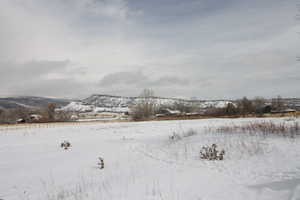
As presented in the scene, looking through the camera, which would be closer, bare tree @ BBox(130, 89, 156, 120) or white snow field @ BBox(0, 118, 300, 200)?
white snow field @ BBox(0, 118, 300, 200)

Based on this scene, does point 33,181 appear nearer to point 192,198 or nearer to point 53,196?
point 53,196

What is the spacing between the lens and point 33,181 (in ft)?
18.2

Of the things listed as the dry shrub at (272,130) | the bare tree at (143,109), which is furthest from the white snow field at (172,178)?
the bare tree at (143,109)

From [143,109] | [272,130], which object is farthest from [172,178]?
[143,109]

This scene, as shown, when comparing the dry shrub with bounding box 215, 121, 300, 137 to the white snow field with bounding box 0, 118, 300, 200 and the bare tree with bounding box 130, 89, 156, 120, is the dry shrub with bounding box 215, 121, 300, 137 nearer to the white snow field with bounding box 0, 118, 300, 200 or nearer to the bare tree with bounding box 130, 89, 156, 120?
the white snow field with bounding box 0, 118, 300, 200

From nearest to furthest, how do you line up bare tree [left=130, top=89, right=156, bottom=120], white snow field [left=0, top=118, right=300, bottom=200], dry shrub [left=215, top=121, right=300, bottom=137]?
white snow field [left=0, top=118, right=300, bottom=200] → dry shrub [left=215, top=121, right=300, bottom=137] → bare tree [left=130, top=89, right=156, bottom=120]

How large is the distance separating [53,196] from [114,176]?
1.81m

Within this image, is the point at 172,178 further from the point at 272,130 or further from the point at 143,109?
the point at 143,109

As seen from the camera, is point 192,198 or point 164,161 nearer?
point 192,198

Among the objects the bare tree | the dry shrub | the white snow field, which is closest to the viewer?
the white snow field

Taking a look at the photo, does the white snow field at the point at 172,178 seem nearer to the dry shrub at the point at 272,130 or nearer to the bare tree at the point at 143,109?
the dry shrub at the point at 272,130

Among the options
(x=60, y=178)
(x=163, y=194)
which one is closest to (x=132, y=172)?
(x=163, y=194)

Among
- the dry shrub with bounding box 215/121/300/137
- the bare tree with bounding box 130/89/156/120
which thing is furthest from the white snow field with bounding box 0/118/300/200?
the bare tree with bounding box 130/89/156/120

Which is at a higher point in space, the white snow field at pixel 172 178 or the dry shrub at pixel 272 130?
the dry shrub at pixel 272 130
